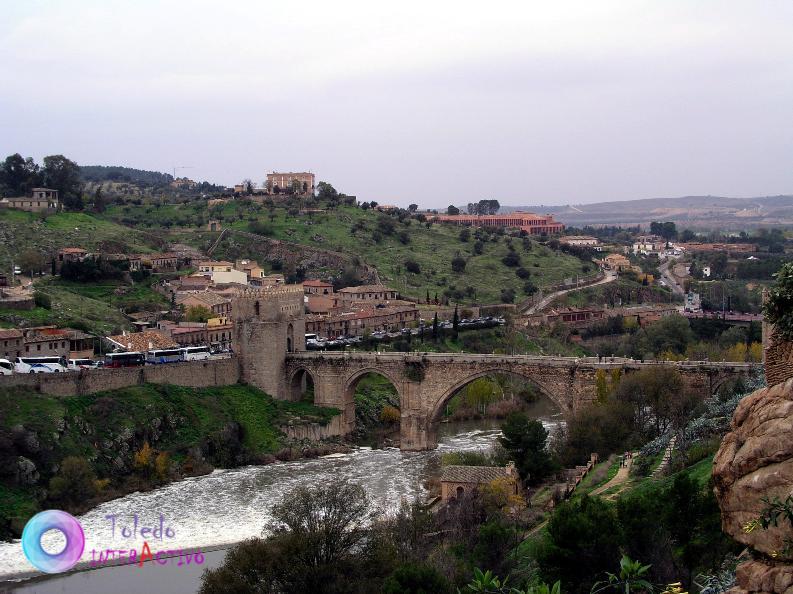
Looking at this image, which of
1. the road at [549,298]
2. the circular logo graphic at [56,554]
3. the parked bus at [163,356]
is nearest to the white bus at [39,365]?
the parked bus at [163,356]

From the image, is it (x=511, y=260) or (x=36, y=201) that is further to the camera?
(x=511, y=260)

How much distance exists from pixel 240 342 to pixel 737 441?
119 feet

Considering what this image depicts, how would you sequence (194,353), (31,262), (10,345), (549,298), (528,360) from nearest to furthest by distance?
(10,345) → (528,360) → (194,353) → (31,262) → (549,298)

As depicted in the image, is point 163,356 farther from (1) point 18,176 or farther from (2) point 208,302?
(1) point 18,176

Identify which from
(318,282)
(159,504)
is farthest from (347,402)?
(318,282)

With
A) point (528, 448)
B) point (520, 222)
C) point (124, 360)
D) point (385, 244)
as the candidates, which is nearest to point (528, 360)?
point (528, 448)

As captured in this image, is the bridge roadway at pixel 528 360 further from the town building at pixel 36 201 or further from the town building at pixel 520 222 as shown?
the town building at pixel 520 222

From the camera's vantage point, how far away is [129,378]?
3862cm

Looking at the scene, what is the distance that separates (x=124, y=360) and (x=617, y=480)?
20774 mm

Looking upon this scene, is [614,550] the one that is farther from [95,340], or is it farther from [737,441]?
[95,340]

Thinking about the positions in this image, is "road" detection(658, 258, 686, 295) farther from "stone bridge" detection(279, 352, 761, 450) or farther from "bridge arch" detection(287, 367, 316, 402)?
"stone bridge" detection(279, 352, 761, 450)

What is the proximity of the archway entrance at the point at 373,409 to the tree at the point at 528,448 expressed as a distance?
37.8 ft

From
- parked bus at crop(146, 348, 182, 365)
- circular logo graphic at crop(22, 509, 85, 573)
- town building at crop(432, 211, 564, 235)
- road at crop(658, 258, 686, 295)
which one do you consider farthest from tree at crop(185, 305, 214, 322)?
town building at crop(432, 211, 564, 235)

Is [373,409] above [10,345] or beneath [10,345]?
beneath
